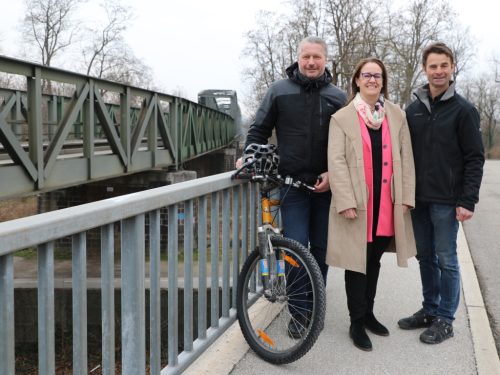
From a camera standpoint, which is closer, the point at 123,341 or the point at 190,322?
the point at 123,341

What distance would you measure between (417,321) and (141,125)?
30.9ft

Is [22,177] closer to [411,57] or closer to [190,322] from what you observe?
[190,322]

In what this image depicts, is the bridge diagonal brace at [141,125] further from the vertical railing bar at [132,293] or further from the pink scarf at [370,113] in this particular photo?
the vertical railing bar at [132,293]

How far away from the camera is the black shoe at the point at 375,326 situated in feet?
11.9

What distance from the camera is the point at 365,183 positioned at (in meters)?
3.31

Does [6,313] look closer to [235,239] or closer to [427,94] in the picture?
[235,239]

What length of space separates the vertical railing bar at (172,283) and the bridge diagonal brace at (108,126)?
7.57 metres

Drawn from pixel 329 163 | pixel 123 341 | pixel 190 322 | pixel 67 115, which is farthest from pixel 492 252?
pixel 67 115

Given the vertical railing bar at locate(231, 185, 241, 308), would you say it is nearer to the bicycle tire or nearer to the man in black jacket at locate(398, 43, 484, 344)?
the bicycle tire

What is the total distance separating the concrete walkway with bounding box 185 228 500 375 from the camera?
10.2 ft

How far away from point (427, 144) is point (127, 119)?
348 inches

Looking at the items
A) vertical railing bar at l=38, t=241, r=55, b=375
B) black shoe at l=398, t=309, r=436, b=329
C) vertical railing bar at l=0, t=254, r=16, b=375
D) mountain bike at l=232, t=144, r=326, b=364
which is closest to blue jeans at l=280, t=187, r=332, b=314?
mountain bike at l=232, t=144, r=326, b=364

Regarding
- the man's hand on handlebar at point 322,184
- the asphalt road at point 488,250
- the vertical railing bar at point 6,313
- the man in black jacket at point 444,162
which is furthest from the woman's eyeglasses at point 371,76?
the vertical railing bar at point 6,313

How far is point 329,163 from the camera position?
3328 millimetres
